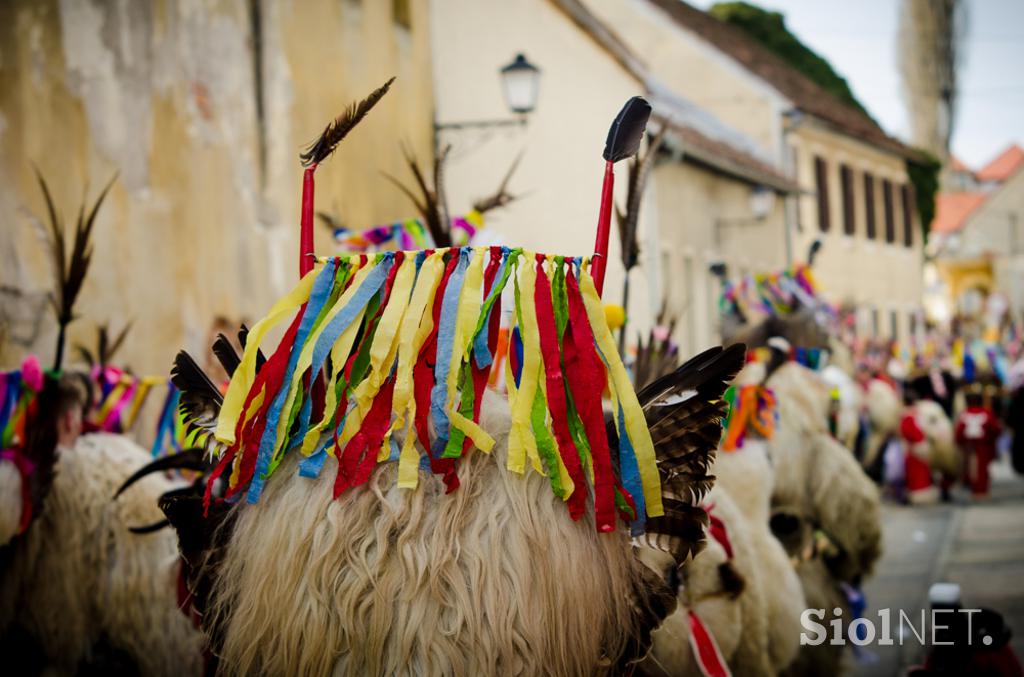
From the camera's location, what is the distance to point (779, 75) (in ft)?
101

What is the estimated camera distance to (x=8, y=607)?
4.20 meters

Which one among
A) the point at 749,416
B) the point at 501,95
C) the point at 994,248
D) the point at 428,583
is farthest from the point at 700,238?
the point at 994,248

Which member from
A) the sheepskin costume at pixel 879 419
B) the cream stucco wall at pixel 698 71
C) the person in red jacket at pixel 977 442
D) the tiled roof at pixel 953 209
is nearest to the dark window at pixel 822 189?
the cream stucco wall at pixel 698 71

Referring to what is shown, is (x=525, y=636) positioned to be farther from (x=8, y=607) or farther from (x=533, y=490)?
(x=8, y=607)

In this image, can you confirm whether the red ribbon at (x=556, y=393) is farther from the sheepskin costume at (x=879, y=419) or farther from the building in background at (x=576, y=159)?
the sheepskin costume at (x=879, y=419)

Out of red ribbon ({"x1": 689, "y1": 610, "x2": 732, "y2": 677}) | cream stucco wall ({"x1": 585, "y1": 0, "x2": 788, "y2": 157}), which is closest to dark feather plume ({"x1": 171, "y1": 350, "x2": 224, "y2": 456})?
red ribbon ({"x1": 689, "y1": 610, "x2": 732, "y2": 677})

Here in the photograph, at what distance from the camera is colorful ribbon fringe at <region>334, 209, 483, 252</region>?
607 cm

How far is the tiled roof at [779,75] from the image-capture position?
27797 millimetres

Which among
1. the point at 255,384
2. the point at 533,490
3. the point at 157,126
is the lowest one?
the point at 533,490

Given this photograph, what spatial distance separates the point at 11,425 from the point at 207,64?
19.3 ft

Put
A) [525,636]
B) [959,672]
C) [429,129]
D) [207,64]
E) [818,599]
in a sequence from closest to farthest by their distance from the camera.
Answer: [525,636]
[959,672]
[818,599]
[207,64]
[429,129]

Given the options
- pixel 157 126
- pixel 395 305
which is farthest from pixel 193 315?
pixel 395 305

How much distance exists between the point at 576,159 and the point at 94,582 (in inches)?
204

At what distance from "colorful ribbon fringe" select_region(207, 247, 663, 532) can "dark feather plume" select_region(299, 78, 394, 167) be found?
255 millimetres
